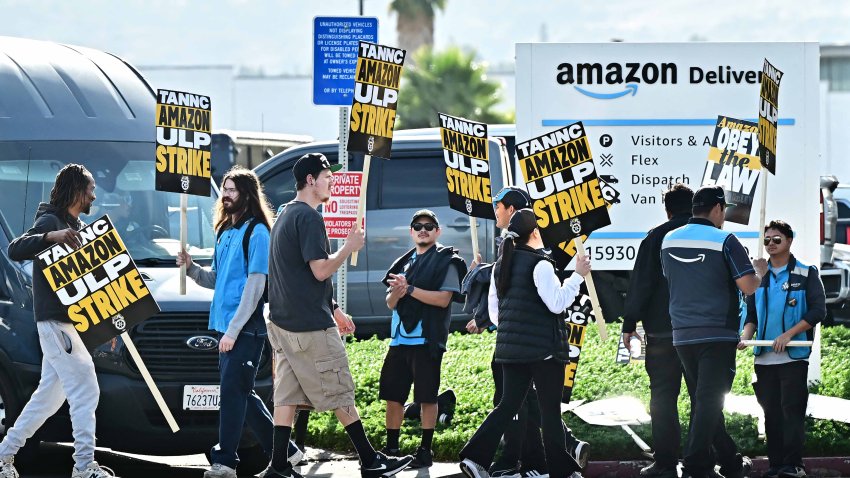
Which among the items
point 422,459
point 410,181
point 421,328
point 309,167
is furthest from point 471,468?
point 410,181

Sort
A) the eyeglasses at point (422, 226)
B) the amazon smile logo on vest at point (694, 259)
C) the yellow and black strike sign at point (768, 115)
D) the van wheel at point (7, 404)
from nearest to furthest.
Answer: the amazon smile logo on vest at point (694, 259)
the van wheel at point (7, 404)
the eyeglasses at point (422, 226)
the yellow and black strike sign at point (768, 115)

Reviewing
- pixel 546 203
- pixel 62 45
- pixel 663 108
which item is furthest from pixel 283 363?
pixel 663 108

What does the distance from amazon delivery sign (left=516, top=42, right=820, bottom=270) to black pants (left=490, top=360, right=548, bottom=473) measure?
318cm

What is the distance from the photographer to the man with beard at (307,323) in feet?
30.2

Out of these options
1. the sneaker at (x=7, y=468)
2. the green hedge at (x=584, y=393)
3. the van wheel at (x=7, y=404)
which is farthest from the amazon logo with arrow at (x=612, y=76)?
the sneaker at (x=7, y=468)

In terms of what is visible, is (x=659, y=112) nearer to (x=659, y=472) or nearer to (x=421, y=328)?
(x=421, y=328)

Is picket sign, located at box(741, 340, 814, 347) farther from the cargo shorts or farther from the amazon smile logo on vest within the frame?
the cargo shorts

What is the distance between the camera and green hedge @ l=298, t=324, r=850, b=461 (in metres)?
10.7

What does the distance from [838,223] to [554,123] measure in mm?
8355

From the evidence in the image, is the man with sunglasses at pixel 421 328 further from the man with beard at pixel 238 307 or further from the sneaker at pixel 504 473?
the man with beard at pixel 238 307

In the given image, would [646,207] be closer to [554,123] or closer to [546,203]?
[554,123]

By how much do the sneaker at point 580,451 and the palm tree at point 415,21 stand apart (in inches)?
1841

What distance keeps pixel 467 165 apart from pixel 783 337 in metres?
2.82

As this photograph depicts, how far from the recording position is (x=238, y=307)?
9336 mm
